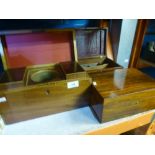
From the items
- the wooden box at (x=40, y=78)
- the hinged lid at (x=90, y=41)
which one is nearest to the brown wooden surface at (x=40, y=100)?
the wooden box at (x=40, y=78)

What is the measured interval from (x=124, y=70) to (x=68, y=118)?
1.60ft

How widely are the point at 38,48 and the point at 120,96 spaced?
0.59 metres

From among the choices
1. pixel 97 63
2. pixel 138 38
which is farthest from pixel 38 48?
pixel 138 38

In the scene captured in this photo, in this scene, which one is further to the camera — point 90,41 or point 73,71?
point 90,41

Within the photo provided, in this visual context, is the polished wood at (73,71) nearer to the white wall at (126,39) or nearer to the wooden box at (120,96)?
the wooden box at (120,96)

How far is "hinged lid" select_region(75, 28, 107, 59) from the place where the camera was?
0.96 metres

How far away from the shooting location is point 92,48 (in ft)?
3.29

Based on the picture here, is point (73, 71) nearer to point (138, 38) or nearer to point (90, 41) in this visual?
point (90, 41)

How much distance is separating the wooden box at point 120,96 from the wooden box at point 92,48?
188 millimetres

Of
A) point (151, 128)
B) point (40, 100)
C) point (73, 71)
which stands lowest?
point (151, 128)

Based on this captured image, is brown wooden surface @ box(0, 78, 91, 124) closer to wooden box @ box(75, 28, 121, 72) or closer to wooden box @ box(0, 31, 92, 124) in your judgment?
wooden box @ box(0, 31, 92, 124)

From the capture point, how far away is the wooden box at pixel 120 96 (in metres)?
0.66

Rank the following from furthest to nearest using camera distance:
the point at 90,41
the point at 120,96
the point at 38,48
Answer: the point at 90,41, the point at 38,48, the point at 120,96
